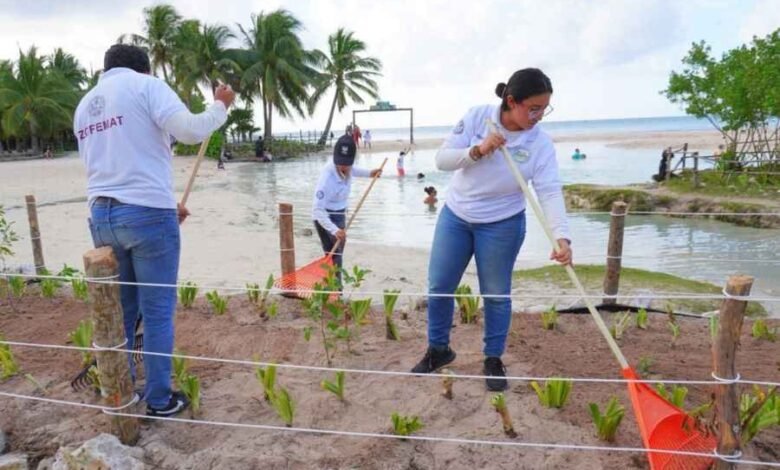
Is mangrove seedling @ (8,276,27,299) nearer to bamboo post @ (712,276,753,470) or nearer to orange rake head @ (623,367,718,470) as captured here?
orange rake head @ (623,367,718,470)

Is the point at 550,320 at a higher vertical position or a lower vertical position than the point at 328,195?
lower

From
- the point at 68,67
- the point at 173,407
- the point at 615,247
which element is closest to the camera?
the point at 173,407

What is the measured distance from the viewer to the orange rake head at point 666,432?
2.27m

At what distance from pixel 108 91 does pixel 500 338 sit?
222 cm

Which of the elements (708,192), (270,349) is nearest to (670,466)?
(270,349)

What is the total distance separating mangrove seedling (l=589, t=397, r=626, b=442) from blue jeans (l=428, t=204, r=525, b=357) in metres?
0.66

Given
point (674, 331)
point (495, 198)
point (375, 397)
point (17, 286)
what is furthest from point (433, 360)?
point (17, 286)

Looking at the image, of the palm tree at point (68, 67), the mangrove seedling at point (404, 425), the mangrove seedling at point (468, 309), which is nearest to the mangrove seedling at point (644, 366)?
the mangrove seedling at point (468, 309)

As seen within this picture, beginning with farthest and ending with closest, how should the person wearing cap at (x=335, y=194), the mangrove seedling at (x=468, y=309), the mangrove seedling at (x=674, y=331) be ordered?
1. the person wearing cap at (x=335, y=194)
2. the mangrove seedling at (x=468, y=309)
3. the mangrove seedling at (x=674, y=331)

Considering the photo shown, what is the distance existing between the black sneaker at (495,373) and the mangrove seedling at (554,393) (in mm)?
212

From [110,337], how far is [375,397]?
1324 millimetres

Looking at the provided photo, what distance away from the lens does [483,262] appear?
9.61 ft

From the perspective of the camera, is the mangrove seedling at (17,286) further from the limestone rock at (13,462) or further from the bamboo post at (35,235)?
the limestone rock at (13,462)

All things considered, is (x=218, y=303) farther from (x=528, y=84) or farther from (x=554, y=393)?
(x=528, y=84)
